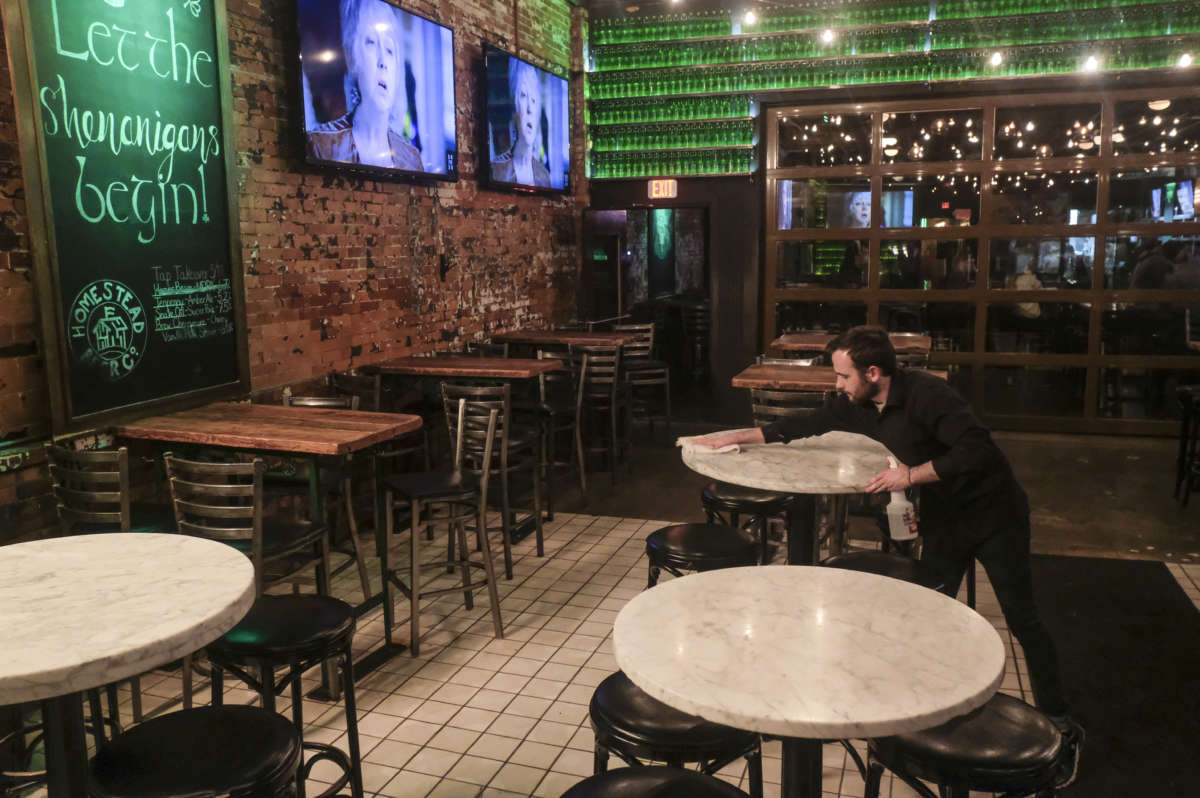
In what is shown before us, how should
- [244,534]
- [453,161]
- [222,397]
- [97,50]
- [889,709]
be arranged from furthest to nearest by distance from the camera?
[453,161] → [222,397] → [97,50] → [244,534] → [889,709]

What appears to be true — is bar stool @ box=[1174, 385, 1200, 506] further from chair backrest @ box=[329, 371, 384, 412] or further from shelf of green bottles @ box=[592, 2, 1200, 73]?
chair backrest @ box=[329, 371, 384, 412]

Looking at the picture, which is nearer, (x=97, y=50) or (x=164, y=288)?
(x=97, y=50)

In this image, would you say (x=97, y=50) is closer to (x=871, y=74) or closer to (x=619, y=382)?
(x=619, y=382)

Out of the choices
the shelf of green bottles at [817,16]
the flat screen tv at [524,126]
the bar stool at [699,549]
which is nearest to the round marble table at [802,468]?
the bar stool at [699,549]

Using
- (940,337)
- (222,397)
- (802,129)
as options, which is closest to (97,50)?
(222,397)

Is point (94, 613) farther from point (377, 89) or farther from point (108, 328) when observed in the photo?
point (377, 89)

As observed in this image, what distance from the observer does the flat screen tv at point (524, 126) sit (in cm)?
724

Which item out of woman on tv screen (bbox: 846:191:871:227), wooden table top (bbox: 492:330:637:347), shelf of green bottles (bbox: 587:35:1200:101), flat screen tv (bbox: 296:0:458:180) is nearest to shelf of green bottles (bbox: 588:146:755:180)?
shelf of green bottles (bbox: 587:35:1200:101)

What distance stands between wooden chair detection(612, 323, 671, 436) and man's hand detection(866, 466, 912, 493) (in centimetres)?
424

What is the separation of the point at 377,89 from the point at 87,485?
3110 mm

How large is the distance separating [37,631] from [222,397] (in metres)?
2.86

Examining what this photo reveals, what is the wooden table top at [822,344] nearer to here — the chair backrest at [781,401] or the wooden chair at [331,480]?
the chair backrest at [781,401]

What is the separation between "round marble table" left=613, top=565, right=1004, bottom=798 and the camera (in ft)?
5.06

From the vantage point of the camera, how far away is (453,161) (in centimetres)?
662
